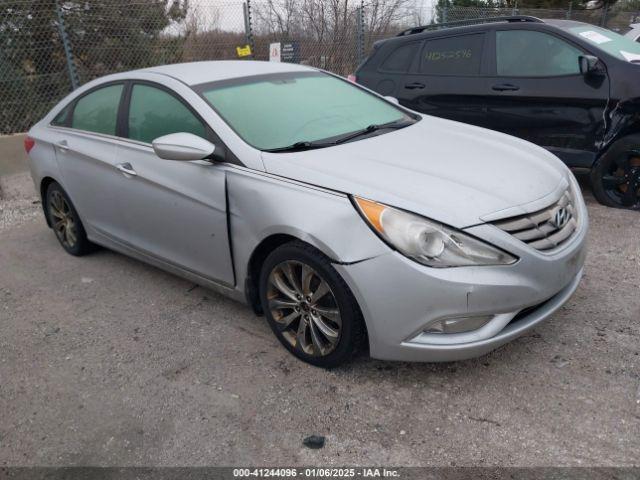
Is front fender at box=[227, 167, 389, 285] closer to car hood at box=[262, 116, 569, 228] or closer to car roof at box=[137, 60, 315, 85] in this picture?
car hood at box=[262, 116, 569, 228]

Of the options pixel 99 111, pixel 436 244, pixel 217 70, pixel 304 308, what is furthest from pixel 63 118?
pixel 436 244

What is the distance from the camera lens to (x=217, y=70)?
3.75 meters

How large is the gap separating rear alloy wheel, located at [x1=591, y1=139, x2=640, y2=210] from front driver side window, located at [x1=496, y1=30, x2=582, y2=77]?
0.82 metres

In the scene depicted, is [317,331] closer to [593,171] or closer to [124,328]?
[124,328]

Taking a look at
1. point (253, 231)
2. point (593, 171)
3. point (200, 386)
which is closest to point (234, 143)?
point (253, 231)

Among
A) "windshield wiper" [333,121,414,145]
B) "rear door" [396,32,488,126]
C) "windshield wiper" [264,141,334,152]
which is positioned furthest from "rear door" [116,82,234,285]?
"rear door" [396,32,488,126]

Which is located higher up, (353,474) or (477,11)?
(477,11)

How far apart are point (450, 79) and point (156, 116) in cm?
333

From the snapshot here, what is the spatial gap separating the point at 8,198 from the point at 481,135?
19.4 ft

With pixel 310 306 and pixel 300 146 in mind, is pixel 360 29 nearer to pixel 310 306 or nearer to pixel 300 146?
pixel 300 146

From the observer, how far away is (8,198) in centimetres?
690

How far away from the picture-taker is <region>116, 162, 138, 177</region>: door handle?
3.65m

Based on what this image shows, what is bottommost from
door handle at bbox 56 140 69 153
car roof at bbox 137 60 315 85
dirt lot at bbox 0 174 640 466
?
dirt lot at bbox 0 174 640 466

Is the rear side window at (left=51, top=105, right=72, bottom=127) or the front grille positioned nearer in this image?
the front grille
